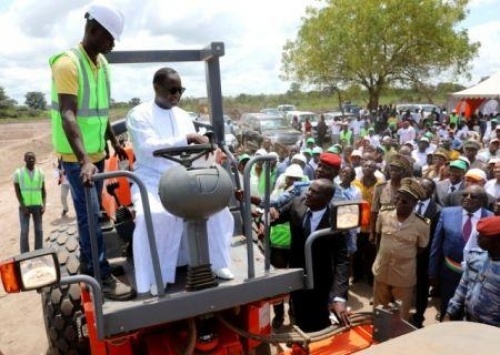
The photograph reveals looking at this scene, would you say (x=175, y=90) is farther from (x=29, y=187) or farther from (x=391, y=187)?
(x=29, y=187)

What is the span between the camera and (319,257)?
364 cm

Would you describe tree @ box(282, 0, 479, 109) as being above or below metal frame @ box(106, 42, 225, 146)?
above

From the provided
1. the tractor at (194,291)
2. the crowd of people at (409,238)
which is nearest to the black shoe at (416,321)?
the crowd of people at (409,238)

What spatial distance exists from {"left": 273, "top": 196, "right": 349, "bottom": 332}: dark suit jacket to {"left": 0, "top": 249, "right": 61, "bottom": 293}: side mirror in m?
1.99

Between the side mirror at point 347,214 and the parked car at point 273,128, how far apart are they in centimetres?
1483

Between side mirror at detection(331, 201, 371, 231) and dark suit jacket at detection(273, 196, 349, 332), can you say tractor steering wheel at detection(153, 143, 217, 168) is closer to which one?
side mirror at detection(331, 201, 371, 231)

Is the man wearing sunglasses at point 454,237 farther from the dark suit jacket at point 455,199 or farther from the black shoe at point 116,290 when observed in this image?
the black shoe at point 116,290

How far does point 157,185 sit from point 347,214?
1.16 meters

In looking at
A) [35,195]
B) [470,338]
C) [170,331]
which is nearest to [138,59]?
[170,331]

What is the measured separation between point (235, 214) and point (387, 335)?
56.1 inches

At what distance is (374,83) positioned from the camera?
76.4 feet

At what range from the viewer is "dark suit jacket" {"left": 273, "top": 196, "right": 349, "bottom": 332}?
3570 mm

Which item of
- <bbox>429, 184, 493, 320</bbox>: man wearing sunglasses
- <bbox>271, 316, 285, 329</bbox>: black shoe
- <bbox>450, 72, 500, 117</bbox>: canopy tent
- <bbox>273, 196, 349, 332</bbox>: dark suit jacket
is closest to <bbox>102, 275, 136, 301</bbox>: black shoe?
<bbox>273, 196, 349, 332</bbox>: dark suit jacket

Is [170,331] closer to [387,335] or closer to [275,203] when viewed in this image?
[387,335]
